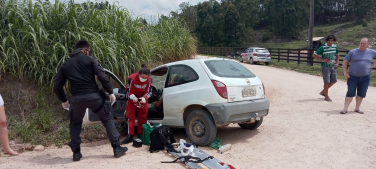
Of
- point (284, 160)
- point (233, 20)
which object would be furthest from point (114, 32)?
point (233, 20)

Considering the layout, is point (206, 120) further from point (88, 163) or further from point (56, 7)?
point (56, 7)

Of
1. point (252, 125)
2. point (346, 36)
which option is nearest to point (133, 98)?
point (252, 125)

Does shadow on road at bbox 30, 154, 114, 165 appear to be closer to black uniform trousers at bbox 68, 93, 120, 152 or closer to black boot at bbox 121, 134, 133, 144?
black uniform trousers at bbox 68, 93, 120, 152

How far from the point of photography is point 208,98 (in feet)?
16.2

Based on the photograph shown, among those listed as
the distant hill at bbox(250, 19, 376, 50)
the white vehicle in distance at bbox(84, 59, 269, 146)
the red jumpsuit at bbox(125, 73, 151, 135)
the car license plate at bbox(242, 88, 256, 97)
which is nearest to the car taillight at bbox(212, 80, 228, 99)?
the white vehicle in distance at bbox(84, 59, 269, 146)

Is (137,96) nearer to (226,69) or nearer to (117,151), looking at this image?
(117,151)

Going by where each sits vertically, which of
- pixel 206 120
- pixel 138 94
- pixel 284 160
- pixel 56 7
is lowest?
pixel 284 160

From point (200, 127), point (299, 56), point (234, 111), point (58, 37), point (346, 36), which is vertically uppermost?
point (346, 36)

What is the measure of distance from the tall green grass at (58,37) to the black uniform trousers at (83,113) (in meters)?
2.39

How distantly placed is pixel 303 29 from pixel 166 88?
69280 millimetres

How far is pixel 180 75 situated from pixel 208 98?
864 mm

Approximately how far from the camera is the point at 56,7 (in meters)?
7.01

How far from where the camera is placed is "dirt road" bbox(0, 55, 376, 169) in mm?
4320

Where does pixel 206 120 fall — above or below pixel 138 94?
below
